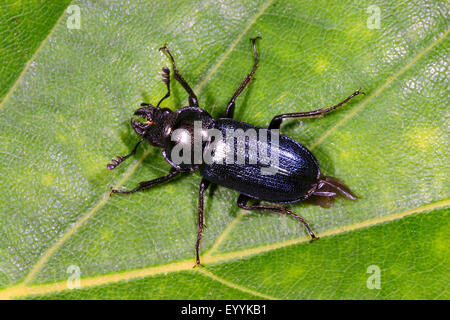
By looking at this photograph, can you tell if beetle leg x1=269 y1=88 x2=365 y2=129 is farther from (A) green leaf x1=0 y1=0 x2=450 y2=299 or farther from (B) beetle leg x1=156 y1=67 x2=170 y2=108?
(B) beetle leg x1=156 y1=67 x2=170 y2=108

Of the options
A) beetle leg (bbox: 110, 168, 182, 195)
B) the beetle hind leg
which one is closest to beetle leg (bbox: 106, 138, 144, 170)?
beetle leg (bbox: 110, 168, 182, 195)

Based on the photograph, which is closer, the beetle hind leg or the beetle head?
the beetle hind leg

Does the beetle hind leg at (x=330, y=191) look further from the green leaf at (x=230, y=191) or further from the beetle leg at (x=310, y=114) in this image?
the beetle leg at (x=310, y=114)

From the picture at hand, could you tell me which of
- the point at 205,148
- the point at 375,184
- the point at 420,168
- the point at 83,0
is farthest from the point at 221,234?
the point at 83,0

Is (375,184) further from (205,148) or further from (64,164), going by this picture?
(64,164)

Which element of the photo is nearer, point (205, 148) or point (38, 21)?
point (38, 21)

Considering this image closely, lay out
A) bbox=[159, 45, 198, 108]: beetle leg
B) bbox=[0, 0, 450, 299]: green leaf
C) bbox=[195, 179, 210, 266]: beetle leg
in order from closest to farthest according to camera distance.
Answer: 1. bbox=[0, 0, 450, 299]: green leaf
2. bbox=[195, 179, 210, 266]: beetle leg
3. bbox=[159, 45, 198, 108]: beetle leg

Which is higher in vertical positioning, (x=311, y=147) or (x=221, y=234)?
(x=311, y=147)
